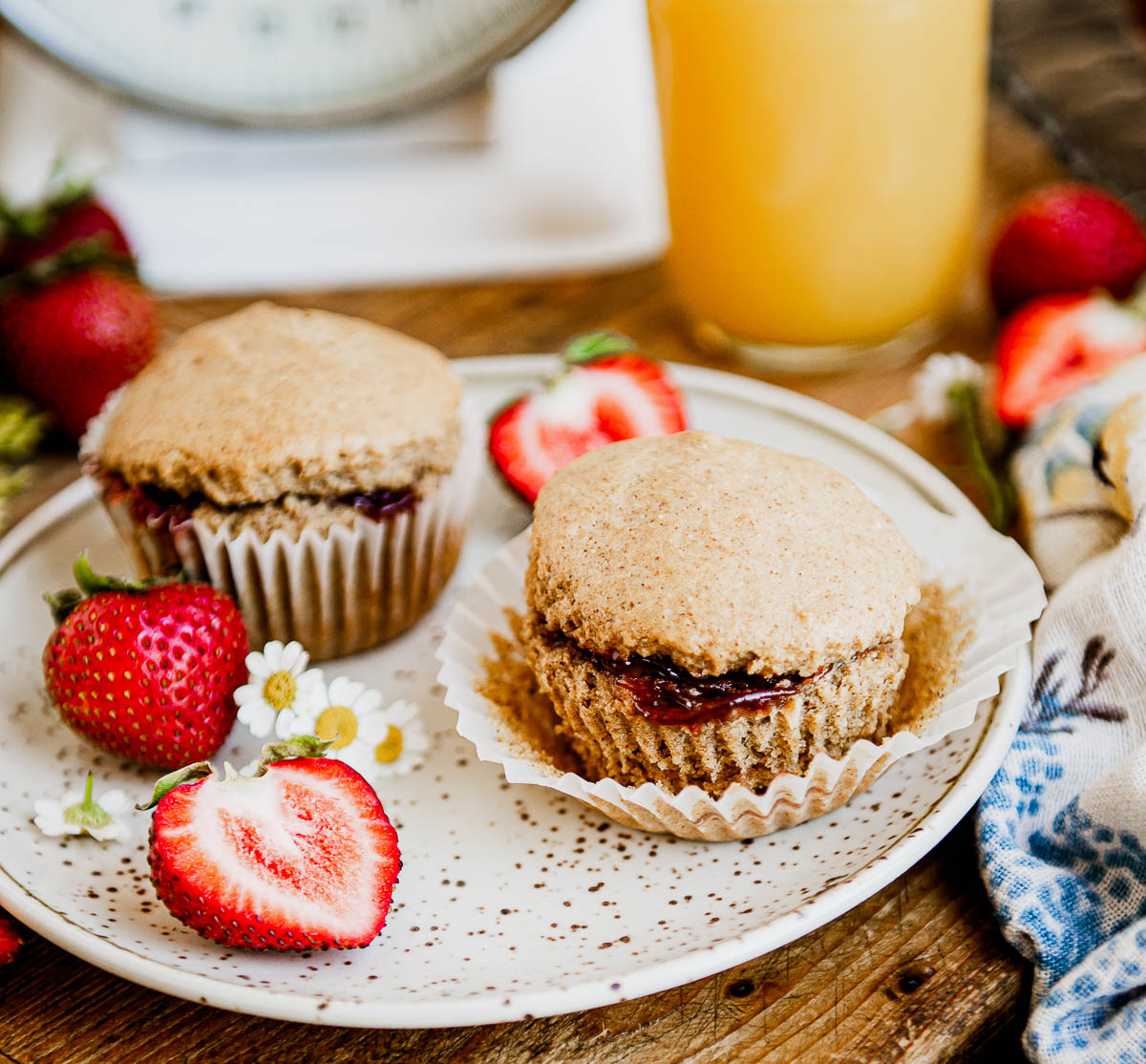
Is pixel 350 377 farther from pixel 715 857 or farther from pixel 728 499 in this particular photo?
pixel 715 857

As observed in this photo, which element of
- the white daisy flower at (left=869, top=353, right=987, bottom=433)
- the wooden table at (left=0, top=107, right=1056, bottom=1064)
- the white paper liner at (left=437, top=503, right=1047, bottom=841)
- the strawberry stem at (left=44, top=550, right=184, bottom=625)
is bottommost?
the white daisy flower at (left=869, top=353, right=987, bottom=433)

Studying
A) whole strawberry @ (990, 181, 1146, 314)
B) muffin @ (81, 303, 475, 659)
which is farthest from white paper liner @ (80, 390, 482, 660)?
whole strawberry @ (990, 181, 1146, 314)

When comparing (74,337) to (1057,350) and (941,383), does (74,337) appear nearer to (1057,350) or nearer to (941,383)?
(941,383)

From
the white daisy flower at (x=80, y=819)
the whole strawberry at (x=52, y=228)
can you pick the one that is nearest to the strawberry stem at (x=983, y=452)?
the white daisy flower at (x=80, y=819)

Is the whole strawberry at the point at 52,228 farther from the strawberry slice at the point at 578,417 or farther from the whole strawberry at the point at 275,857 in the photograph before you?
the whole strawberry at the point at 275,857

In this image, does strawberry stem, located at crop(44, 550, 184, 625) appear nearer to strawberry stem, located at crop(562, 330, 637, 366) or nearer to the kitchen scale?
strawberry stem, located at crop(562, 330, 637, 366)

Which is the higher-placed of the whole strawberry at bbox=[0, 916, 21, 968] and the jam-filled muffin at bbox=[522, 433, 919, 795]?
the jam-filled muffin at bbox=[522, 433, 919, 795]

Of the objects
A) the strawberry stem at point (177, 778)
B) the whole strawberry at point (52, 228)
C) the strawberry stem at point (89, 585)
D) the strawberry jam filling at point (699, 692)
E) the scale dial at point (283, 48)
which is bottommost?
the strawberry jam filling at point (699, 692)
